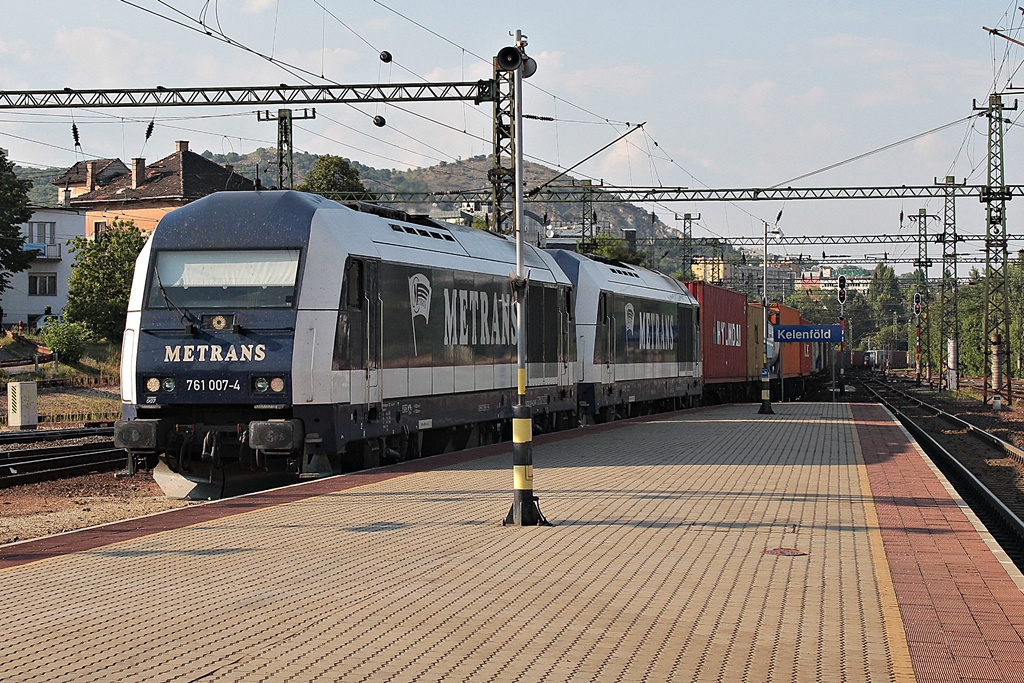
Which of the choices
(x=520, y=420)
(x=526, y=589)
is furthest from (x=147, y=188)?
(x=526, y=589)

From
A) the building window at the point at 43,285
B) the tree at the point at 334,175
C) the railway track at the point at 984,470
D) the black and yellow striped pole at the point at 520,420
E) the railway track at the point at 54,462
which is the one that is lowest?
the railway track at the point at 984,470

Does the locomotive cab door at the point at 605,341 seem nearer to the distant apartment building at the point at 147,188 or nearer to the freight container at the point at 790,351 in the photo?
the freight container at the point at 790,351

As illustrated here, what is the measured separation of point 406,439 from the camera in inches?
695

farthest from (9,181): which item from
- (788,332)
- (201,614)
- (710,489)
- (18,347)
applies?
(201,614)

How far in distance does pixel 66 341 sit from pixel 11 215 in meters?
10.8

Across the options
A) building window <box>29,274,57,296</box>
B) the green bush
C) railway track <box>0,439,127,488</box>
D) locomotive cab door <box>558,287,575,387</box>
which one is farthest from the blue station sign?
building window <box>29,274,57,296</box>

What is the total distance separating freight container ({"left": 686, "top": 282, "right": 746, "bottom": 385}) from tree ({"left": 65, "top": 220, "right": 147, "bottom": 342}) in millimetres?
25375

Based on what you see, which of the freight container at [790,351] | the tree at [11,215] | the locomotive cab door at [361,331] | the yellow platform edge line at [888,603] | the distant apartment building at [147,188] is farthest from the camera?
the distant apartment building at [147,188]

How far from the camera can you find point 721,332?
4062 cm

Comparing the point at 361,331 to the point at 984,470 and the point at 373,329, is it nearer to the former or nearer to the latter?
the point at 373,329

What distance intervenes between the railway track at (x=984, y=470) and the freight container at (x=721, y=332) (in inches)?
239

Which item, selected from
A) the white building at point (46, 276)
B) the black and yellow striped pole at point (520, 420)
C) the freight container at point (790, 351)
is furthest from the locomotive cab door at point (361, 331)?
the white building at point (46, 276)

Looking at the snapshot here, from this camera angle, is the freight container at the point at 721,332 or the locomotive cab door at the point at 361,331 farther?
the freight container at the point at 721,332

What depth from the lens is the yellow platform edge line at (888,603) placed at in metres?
6.34
